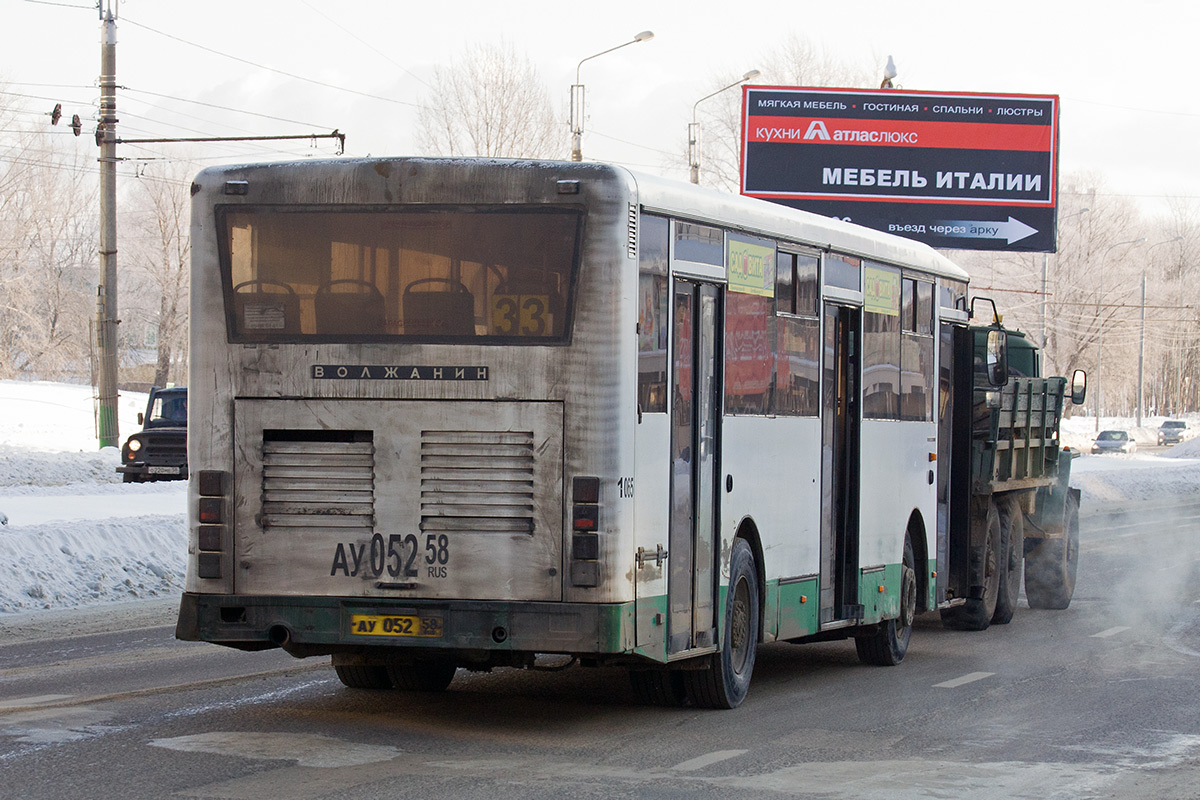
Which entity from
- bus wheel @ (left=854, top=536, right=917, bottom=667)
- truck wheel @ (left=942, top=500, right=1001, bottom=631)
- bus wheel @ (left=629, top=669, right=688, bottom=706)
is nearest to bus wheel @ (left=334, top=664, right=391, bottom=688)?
bus wheel @ (left=629, top=669, right=688, bottom=706)

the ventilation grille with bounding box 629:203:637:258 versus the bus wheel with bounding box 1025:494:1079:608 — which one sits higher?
the ventilation grille with bounding box 629:203:637:258

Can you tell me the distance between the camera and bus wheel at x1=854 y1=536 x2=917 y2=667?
485 inches

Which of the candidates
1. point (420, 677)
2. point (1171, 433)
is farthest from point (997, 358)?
point (1171, 433)

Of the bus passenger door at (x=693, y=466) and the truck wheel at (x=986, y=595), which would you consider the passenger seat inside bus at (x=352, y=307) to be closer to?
the bus passenger door at (x=693, y=466)

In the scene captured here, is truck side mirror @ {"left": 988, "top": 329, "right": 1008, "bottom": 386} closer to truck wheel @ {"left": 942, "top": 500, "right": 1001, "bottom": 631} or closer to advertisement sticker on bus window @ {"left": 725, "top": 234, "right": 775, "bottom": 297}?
truck wheel @ {"left": 942, "top": 500, "right": 1001, "bottom": 631}

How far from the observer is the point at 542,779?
24.5 feet

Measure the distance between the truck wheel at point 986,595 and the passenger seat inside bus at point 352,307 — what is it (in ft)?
25.8

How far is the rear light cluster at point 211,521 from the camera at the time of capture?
8531mm

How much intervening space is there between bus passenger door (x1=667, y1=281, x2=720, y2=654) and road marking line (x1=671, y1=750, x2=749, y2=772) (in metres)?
0.70

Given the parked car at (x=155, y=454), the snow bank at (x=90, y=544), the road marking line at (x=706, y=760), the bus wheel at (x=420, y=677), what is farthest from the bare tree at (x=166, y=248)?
the road marking line at (x=706, y=760)

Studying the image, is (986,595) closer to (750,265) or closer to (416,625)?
(750,265)

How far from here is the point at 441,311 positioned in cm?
845

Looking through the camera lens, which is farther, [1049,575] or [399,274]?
[1049,575]

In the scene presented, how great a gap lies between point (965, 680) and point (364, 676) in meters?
4.12
